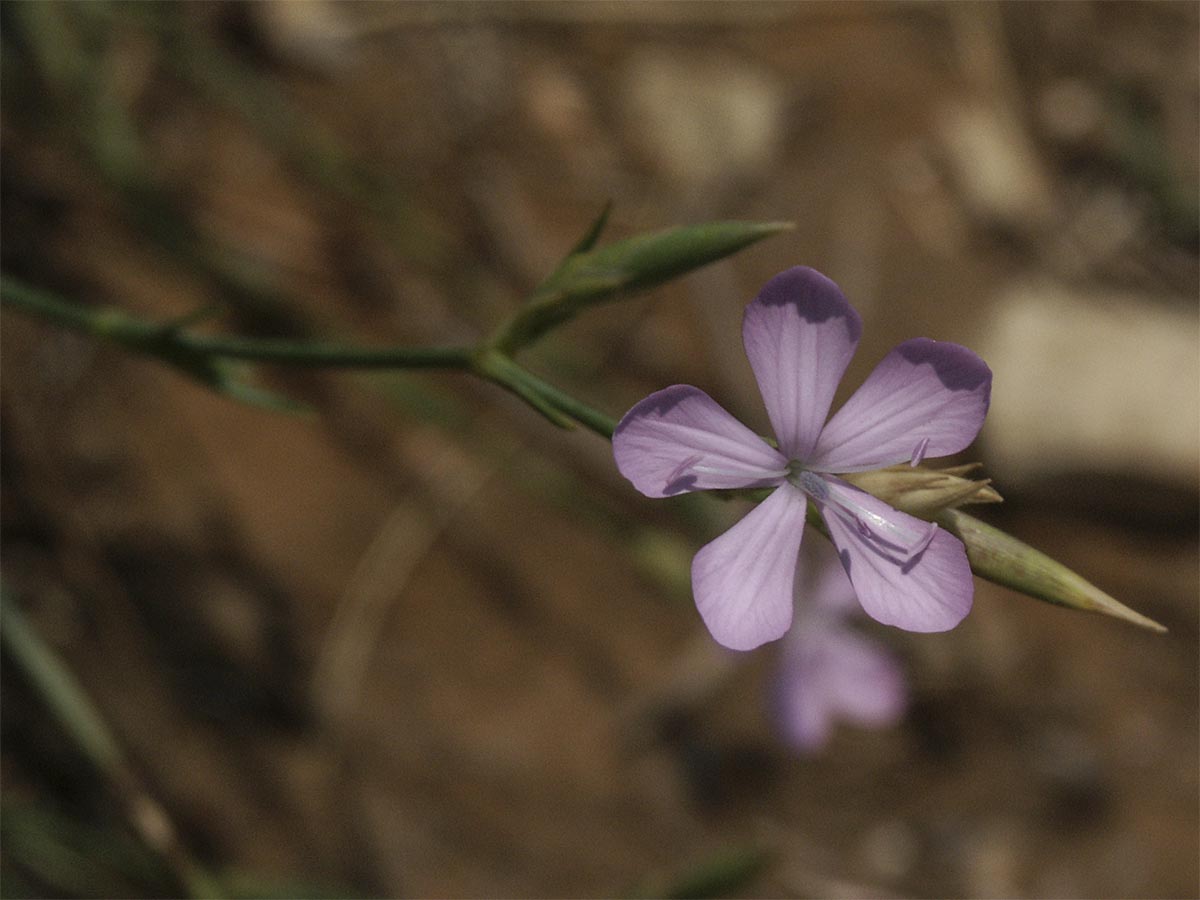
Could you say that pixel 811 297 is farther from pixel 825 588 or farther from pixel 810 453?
pixel 825 588

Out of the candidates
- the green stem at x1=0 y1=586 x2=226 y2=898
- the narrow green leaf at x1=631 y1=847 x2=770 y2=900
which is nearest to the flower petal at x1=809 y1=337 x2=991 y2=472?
the narrow green leaf at x1=631 y1=847 x2=770 y2=900

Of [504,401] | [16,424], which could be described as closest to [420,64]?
[504,401]

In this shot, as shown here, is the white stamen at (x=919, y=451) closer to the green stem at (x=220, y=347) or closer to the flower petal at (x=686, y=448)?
the flower petal at (x=686, y=448)

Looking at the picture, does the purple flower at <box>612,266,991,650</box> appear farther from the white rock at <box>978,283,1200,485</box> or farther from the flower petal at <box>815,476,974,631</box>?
the white rock at <box>978,283,1200,485</box>

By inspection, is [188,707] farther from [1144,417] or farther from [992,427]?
[1144,417]

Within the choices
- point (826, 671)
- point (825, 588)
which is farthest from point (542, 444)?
point (826, 671)

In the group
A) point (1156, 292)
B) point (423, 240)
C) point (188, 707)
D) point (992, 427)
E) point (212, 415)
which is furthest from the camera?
point (1156, 292)

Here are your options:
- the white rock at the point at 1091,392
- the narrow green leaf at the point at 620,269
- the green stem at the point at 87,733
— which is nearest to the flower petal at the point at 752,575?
the narrow green leaf at the point at 620,269
